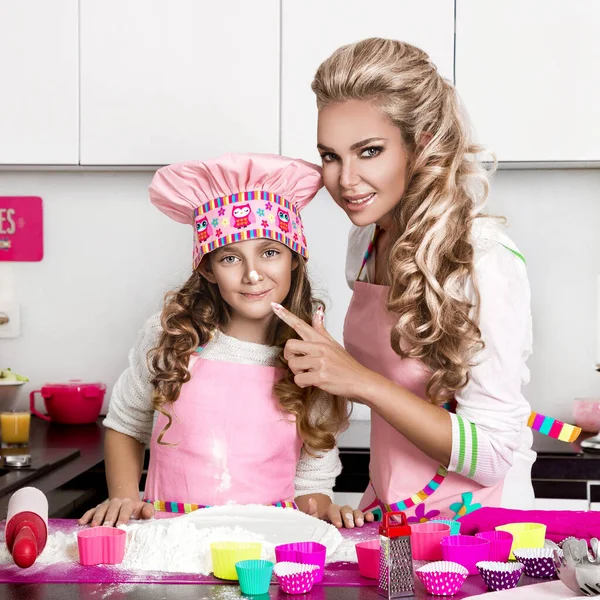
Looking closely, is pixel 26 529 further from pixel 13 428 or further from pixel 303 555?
pixel 13 428

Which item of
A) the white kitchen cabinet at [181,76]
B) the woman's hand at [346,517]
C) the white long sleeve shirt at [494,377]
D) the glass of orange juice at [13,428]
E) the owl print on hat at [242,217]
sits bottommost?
the glass of orange juice at [13,428]

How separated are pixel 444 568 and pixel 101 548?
362mm

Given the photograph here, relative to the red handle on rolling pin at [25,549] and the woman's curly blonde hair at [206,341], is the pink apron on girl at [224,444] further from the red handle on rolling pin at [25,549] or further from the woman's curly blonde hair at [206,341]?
the red handle on rolling pin at [25,549]

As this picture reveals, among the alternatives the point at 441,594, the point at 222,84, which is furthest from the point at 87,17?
the point at 441,594

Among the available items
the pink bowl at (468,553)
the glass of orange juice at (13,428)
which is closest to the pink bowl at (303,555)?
the pink bowl at (468,553)

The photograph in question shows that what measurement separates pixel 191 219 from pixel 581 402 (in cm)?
129

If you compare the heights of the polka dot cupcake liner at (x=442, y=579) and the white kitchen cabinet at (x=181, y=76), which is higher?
Result: the white kitchen cabinet at (x=181, y=76)

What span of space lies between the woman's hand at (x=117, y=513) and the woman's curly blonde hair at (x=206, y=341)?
168 mm

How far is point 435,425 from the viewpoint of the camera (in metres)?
→ 1.20

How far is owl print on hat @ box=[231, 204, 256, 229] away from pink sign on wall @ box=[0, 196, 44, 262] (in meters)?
1.31

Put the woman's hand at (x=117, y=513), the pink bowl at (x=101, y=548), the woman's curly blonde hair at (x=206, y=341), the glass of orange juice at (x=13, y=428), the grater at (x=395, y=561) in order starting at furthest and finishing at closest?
the glass of orange juice at (x=13, y=428) → the woman's curly blonde hair at (x=206, y=341) → the woman's hand at (x=117, y=513) → the pink bowl at (x=101, y=548) → the grater at (x=395, y=561)

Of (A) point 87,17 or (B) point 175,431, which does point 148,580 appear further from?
(A) point 87,17

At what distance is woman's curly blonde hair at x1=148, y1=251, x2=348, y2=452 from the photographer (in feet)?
4.43

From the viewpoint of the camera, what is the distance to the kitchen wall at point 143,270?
2.37 m
